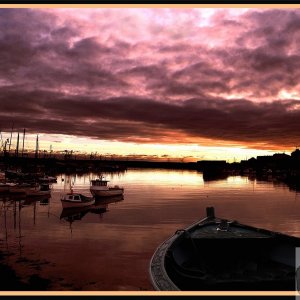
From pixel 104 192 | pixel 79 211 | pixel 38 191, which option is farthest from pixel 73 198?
pixel 38 191

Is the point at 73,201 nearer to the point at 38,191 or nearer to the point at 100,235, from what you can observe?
the point at 100,235

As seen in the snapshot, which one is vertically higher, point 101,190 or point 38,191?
point 101,190

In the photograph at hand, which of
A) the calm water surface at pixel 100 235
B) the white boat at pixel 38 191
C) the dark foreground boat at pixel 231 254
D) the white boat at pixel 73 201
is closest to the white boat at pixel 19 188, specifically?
the white boat at pixel 38 191

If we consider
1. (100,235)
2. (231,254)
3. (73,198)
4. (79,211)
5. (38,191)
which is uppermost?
(231,254)

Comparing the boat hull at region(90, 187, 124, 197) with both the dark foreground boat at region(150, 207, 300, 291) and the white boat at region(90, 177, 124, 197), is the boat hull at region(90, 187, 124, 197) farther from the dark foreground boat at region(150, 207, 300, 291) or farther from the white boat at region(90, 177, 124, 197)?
the dark foreground boat at region(150, 207, 300, 291)

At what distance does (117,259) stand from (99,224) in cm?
1637

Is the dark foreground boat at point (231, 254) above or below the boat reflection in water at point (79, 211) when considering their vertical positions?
above

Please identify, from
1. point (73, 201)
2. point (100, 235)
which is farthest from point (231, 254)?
point (73, 201)

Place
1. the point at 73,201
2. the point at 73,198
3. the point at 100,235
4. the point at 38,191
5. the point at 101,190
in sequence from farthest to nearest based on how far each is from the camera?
the point at 101,190, the point at 38,191, the point at 73,198, the point at 73,201, the point at 100,235

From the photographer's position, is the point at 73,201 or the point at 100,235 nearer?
the point at 100,235

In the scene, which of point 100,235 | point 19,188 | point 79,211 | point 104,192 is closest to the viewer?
point 100,235

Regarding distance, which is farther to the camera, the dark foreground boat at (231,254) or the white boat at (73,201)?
the white boat at (73,201)

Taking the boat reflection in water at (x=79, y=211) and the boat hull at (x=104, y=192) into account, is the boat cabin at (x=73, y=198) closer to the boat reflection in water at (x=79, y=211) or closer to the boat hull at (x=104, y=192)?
the boat reflection in water at (x=79, y=211)

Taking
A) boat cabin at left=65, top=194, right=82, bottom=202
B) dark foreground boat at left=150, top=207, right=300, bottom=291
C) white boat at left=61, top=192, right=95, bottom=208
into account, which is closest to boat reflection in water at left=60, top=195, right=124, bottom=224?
white boat at left=61, top=192, right=95, bottom=208
